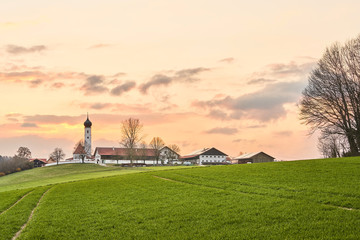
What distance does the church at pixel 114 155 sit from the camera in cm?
15562

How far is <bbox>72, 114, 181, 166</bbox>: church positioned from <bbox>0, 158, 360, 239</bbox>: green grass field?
124648 millimetres

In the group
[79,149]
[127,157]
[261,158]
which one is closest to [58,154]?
[79,149]

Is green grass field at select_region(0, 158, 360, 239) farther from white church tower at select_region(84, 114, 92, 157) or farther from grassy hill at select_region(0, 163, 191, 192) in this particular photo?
white church tower at select_region(84, 114, 92, 157)

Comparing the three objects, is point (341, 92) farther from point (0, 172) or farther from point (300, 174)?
point (0, 172)

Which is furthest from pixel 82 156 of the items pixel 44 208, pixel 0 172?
pixel 44 208

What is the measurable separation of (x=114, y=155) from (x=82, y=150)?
15.7 m

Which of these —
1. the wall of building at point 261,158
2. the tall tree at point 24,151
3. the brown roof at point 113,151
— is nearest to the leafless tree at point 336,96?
the wall of building at point 261,158

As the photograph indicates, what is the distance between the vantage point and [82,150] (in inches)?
6127

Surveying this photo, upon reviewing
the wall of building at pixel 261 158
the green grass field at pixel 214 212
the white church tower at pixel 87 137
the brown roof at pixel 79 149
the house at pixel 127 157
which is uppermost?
the white church tower at pixel 87 137

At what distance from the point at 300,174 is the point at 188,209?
571 inches

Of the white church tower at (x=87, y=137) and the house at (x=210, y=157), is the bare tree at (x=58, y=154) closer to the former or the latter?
the white church tower at (x=87, y=137)

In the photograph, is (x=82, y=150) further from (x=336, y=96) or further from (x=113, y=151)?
(x=336, y=96)

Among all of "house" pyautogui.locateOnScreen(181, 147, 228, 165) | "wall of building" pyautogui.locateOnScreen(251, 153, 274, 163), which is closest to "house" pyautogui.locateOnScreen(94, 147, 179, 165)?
"house" pyautogui.locateOnScreen(181, 147, 228, 165)

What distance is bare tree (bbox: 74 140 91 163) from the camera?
154 metres
